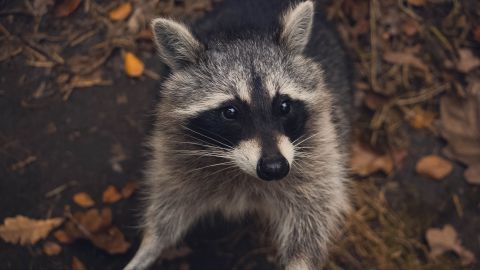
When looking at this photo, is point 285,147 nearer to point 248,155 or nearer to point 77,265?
point 248,155

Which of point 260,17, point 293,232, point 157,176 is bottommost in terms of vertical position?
point 293,232

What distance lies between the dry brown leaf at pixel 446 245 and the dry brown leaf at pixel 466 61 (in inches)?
37.9

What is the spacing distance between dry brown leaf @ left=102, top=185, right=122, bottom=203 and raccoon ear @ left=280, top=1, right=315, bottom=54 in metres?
1.25

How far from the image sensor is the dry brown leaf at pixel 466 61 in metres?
Answer: 3.06

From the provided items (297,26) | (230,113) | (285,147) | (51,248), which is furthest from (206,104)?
(51,248)

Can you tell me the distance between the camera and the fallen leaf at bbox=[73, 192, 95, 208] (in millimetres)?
2760

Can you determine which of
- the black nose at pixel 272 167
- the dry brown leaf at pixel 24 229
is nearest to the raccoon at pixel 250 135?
the black nose at pixel 272 167

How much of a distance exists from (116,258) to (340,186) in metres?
1.17

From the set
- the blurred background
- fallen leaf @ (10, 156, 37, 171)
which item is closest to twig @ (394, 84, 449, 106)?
the blurred background

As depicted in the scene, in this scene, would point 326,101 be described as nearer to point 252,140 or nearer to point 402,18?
point 252,140

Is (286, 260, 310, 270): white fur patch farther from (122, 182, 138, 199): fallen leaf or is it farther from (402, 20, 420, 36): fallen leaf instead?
(402, 20, 420, 36): fallen leaf

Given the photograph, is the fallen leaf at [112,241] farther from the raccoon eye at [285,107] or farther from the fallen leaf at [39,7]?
the fallen leaf at [39,7]

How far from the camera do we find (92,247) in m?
2.65

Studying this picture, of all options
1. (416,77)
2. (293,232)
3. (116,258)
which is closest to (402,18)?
(416,77)
